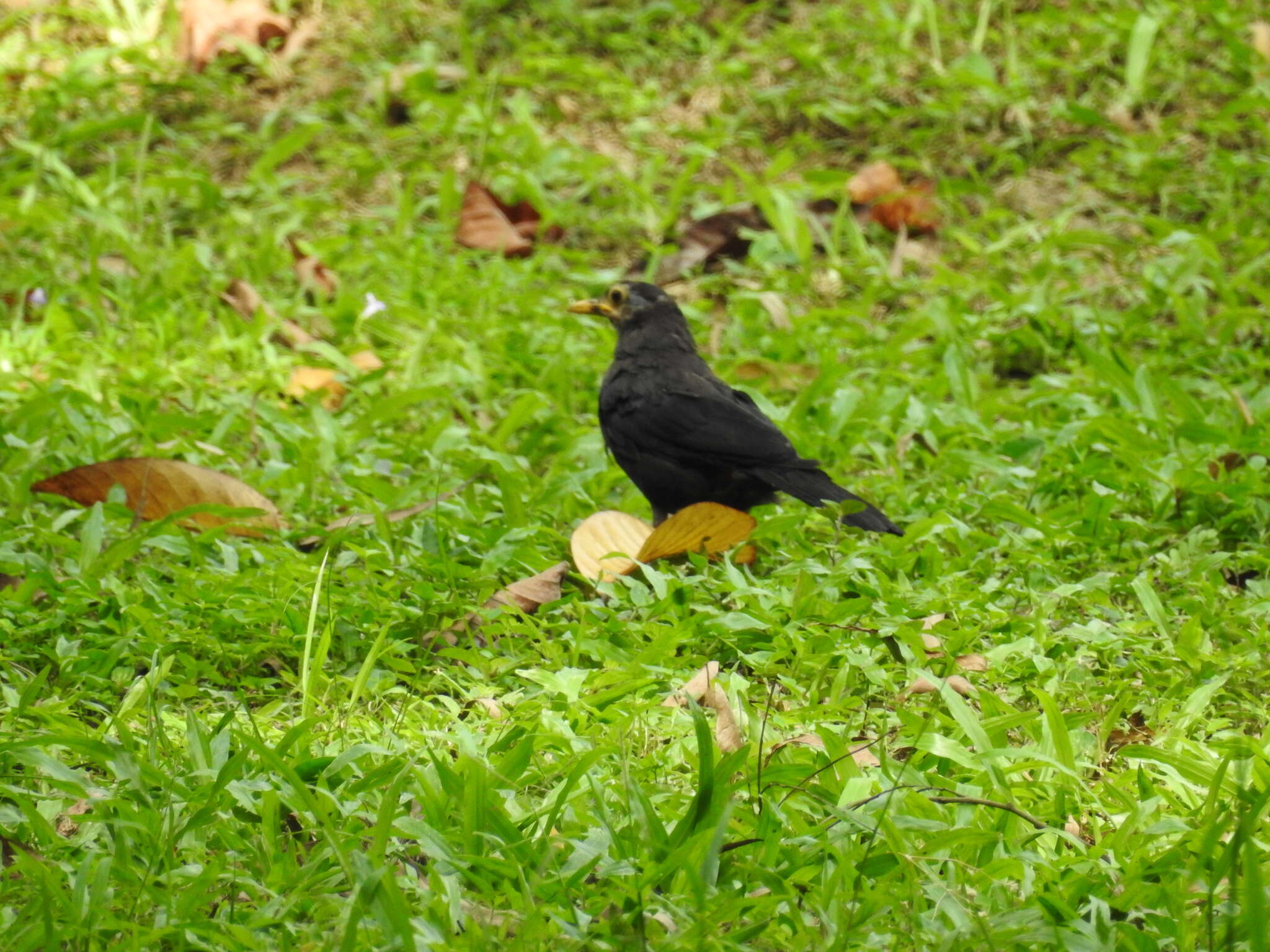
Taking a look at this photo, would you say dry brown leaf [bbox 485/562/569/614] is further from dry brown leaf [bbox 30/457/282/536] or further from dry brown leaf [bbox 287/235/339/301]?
dry brown leaf [bbox 287/235/339/301]

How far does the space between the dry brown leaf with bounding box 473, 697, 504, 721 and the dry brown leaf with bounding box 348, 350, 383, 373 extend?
8.13 ft

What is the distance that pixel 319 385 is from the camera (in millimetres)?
5074

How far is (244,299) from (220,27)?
2.68m

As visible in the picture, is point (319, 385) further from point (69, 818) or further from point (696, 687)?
point (69, 818)

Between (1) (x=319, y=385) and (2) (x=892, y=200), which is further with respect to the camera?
(2) (x=892, y=200)

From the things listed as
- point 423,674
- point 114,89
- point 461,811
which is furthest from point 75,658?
point 114,89

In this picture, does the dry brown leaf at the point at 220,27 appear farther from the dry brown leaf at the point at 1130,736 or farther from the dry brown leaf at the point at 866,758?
the dry brown leaf at the point at 1130,736

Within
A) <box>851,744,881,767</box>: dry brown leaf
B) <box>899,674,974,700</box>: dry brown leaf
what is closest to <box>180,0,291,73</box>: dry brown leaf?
<box>899,674,974,700</box>: dry brown leaf

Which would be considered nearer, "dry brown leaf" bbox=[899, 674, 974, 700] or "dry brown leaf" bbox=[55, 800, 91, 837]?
"dry brown leaf" bbox=[55, 800, 91, 837]

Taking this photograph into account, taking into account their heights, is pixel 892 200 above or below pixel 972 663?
above

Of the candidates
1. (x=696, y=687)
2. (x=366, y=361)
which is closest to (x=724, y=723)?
(x=696, y=687)

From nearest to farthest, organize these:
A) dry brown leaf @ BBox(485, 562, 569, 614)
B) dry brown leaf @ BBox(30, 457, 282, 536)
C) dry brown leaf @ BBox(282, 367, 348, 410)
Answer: dry brown leaf @ BBox(485, 562, 569, 614), dry brown leaf @ BBox(30, 457, 282, 536), dry brown leaf @ BBox(282, 367, 348, 410)

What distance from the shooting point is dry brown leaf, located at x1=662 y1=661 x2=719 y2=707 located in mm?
2889

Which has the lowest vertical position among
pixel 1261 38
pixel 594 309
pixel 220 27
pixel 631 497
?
pixel 631 497
